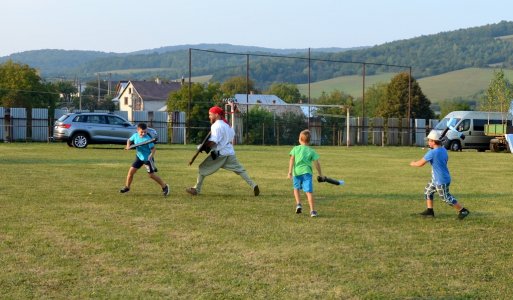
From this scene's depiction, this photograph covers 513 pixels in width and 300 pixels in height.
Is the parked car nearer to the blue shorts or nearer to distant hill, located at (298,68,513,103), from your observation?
the blue shorts

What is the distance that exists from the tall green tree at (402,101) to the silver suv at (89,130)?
57.2 meters

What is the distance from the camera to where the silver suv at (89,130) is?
1451 inches

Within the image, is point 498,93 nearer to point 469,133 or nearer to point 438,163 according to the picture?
point 469,133

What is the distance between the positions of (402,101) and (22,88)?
40.1 meters

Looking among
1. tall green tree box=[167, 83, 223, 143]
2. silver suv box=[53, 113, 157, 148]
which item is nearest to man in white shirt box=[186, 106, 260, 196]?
silver suv box=[53, 113, 157, 148]

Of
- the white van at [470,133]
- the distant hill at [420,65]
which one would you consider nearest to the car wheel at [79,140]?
the white van at [470,133]

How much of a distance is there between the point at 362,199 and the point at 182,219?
14.8 ft

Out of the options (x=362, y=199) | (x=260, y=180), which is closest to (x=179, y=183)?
(x=260, y=180)

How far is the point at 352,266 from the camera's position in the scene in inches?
337

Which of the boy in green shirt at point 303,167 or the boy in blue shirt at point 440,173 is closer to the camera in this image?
the boy in blue shirt at point 440,173

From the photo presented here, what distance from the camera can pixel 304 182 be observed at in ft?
41.4

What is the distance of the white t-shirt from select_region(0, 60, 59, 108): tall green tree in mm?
60412

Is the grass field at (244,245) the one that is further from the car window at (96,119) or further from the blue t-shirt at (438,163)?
the car window at (96,119)

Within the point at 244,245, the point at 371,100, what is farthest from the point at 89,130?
the point at 371,100
